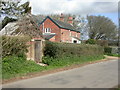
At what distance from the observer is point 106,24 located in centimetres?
5428

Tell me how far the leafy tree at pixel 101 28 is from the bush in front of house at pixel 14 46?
43923 mm

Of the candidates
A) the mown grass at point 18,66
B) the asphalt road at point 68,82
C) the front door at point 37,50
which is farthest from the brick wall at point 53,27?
the asphalt road at point 68,82

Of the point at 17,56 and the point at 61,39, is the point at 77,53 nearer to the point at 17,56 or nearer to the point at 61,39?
the point at 17,56

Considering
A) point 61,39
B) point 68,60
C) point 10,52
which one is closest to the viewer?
point 10,52

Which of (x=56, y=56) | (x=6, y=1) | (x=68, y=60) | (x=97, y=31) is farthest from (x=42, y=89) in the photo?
(x=97, y=31)

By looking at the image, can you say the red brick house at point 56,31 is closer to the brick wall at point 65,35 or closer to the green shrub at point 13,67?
the brick wall at point 65,35

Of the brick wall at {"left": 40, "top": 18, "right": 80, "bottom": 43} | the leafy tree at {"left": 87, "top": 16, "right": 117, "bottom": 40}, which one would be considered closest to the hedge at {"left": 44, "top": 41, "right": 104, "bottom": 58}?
the brick wall at {"left": 40, "top": 18, "right": 80, "bottom": 43}

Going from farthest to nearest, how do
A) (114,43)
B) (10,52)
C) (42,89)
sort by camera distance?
1. (114,43)
2. (10,52)
3. (42,89)

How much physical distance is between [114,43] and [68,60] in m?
40.1

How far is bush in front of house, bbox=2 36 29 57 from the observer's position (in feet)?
37.4

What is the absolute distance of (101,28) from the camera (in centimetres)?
5469

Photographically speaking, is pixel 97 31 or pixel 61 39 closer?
pixel 61 39

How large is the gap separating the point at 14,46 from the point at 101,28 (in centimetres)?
4638

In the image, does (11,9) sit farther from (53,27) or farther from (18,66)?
(53,27)
